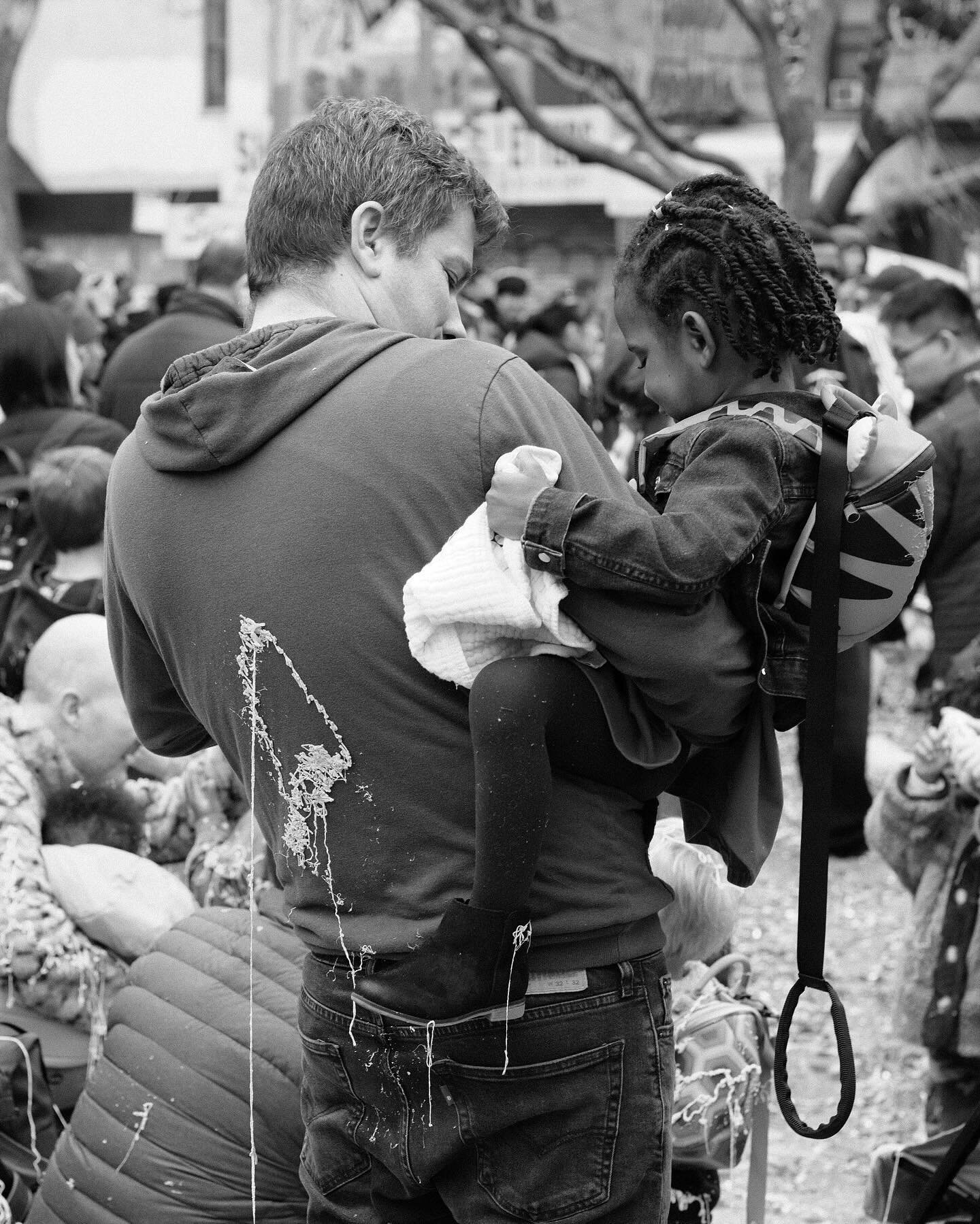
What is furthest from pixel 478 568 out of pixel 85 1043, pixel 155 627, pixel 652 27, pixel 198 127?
pixel 198 127

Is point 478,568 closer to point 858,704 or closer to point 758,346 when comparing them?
point 758,346

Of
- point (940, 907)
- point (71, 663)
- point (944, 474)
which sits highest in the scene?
point (71, 663)

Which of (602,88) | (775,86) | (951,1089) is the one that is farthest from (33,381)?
(602,88)

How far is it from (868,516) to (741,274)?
0.33 metres

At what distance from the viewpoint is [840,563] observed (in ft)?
5.83

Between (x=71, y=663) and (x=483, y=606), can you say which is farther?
(x=71, y=663)

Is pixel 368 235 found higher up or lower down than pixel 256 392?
higher up

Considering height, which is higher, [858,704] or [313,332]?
[313,332]

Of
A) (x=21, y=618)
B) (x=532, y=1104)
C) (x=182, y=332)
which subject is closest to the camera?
(x=532, y=1104)

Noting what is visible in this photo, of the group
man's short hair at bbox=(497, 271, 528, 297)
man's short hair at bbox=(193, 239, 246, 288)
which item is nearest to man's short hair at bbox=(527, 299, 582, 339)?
man's short hair at bbox=(193, 239, 246, 288)

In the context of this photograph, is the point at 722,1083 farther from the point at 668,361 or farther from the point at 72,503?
the point at 72,503

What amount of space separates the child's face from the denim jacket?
8 cm

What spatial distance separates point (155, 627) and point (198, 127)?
72.6ft

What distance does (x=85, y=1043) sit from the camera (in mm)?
2889
